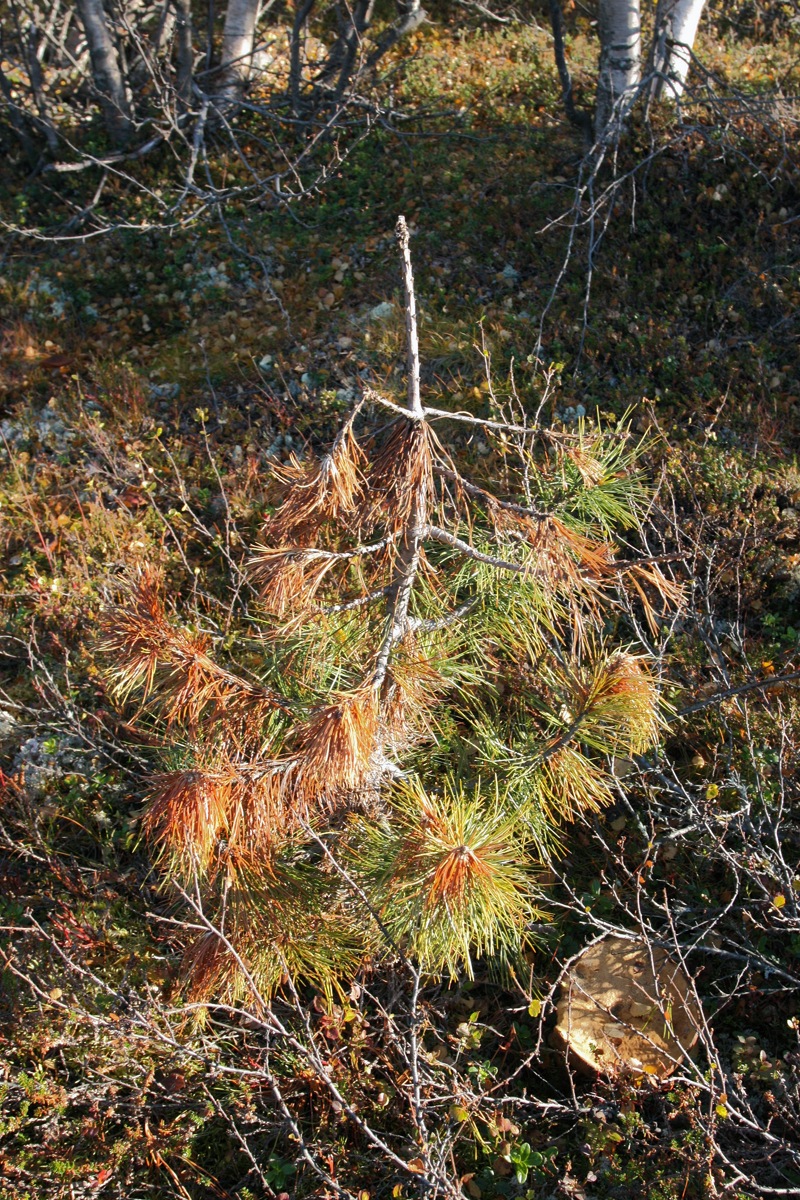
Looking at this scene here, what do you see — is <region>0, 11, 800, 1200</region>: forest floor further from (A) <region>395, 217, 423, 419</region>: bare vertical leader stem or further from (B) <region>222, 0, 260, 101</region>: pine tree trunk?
(A) <region>395, 217, 423, 419</region>: bare vertical leader stem

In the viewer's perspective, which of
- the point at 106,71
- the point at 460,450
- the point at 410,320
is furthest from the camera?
the point at 106,71

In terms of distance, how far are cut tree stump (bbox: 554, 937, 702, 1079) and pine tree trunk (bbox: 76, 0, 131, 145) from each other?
244 inches

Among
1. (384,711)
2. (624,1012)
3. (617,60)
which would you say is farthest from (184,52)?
(624,1012)

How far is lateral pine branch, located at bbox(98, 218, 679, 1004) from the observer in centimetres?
205

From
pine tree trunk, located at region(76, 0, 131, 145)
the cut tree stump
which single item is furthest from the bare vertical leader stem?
pine tree trunk, located at region(76, 0, 131, 145)

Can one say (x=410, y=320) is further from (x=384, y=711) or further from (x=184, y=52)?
(x=184, y=52)

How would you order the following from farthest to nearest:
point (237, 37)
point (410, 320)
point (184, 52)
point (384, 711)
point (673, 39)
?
point (237, 37), point (184, 52), point (673, 39), point (384, 711), point (410, 320)

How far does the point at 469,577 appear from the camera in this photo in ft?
8.29

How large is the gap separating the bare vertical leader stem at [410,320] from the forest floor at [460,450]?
1505 mm

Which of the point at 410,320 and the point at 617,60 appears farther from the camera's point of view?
the point at 617,60

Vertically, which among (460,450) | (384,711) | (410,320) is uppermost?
(410,320)

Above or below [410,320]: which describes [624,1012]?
below

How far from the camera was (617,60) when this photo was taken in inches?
221

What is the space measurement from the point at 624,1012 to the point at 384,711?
145 centimetres
